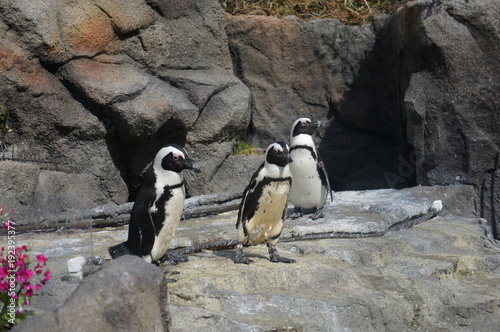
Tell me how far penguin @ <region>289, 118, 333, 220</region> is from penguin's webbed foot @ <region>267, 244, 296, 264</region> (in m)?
1.45

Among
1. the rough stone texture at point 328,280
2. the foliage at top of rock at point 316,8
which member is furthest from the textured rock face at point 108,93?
the rough stone texture at point 328,280

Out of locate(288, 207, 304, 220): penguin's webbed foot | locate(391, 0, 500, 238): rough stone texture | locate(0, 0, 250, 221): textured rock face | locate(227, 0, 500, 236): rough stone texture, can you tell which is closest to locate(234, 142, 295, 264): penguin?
locate(288, 207, 304, 220): penguin's webbed foot

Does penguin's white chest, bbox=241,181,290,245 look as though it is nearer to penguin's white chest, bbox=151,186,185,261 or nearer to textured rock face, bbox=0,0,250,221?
penguin's white chest, bbox=151,186,185,261

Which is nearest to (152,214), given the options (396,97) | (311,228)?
(311,228)

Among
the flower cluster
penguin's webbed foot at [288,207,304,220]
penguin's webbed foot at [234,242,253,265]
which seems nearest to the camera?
the flower cluster

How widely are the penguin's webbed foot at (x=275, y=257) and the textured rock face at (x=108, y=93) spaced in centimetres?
316

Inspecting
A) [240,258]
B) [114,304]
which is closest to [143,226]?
[240,258]

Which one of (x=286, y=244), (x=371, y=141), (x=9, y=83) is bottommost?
(x=371, y=141)

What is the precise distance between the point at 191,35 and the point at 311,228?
3715mm

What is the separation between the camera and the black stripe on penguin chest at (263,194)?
17.2 ft

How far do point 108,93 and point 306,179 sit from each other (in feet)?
8.24

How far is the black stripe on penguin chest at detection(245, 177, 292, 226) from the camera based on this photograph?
17.2 feet

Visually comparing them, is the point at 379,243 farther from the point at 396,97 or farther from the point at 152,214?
the point at 396,97

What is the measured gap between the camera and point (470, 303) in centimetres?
498
